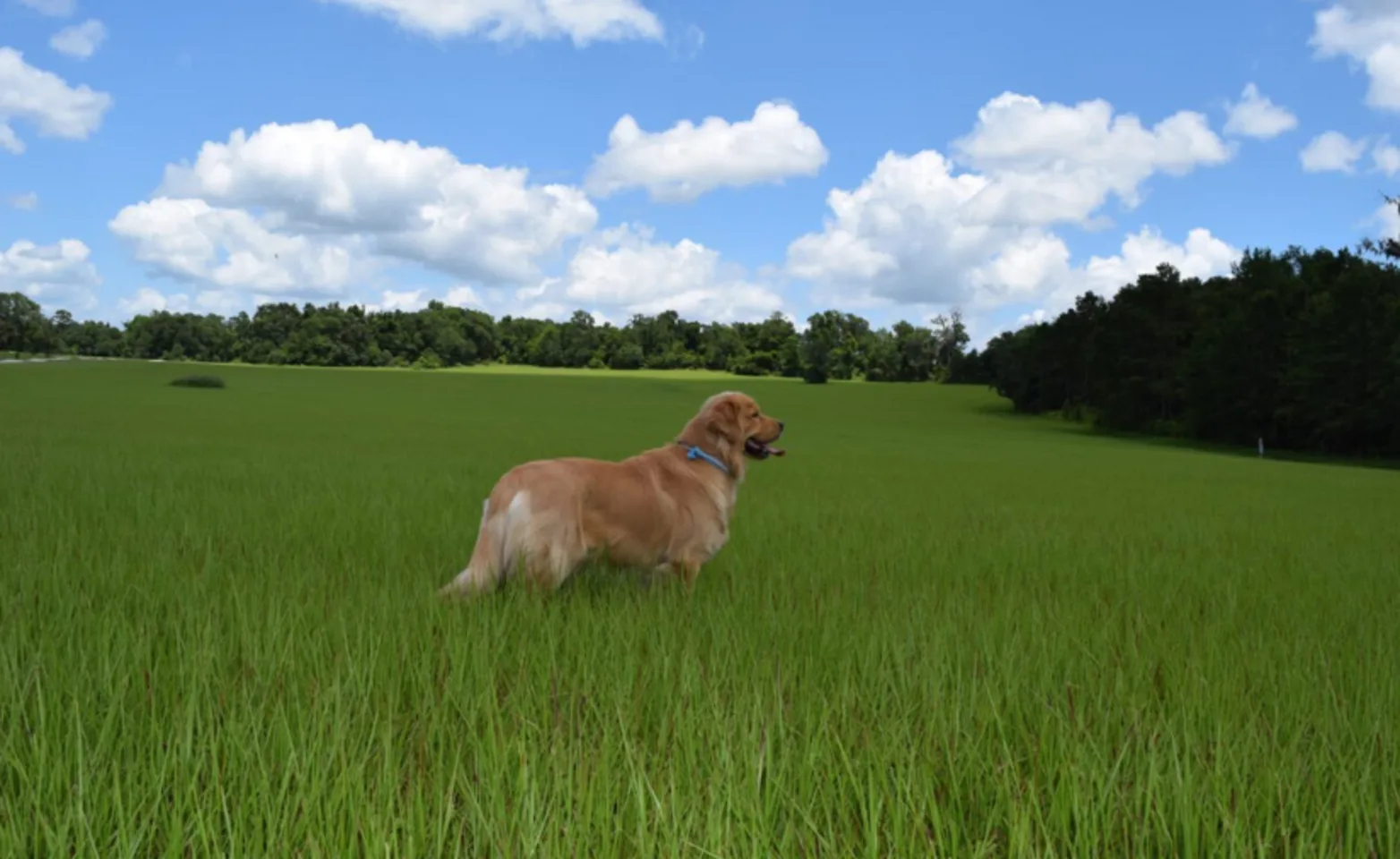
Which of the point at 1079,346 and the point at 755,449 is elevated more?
the point at 1079,346

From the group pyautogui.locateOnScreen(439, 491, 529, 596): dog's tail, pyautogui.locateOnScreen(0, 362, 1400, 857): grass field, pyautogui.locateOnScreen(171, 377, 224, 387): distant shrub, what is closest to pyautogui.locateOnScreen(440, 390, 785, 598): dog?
pyautogui.locateOnScreen(439, 491, 529, 596): dog's tail

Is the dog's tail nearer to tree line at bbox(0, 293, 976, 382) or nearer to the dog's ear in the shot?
the dog's ear

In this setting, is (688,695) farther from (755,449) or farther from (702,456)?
(755,449)

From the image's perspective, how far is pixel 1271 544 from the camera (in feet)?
31.9

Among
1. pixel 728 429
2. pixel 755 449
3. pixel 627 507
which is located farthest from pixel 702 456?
pixel 627 507

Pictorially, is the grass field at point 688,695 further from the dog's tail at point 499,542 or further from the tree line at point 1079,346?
the tree line at point 1079,346

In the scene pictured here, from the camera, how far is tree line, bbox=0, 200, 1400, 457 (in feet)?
127

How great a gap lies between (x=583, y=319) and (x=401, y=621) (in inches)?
4326

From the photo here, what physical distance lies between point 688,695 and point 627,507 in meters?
2.27

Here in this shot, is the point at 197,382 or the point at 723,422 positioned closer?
the point at 723,422

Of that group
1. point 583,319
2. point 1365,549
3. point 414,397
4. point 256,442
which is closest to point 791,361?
point 583,319

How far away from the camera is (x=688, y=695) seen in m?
3.24

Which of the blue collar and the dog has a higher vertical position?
the blue collar

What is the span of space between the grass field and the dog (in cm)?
22
